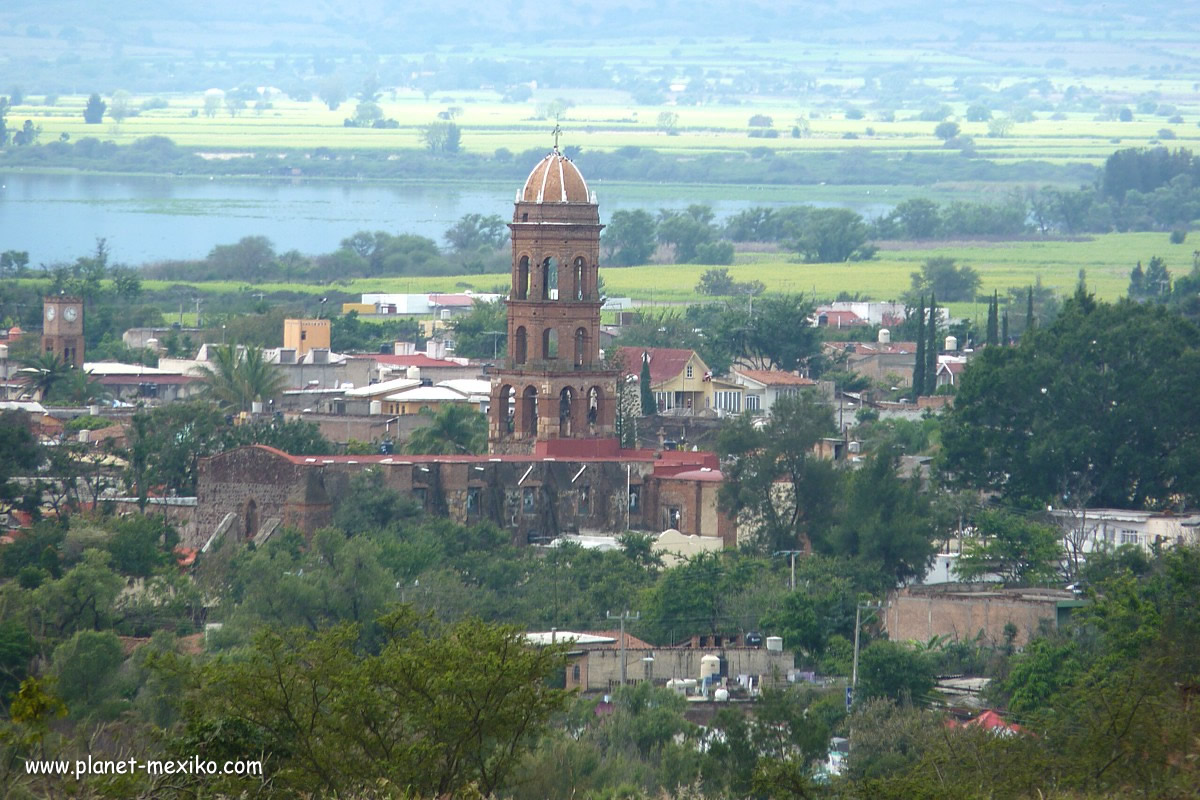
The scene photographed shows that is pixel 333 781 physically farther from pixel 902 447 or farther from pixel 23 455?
pixel 902 447

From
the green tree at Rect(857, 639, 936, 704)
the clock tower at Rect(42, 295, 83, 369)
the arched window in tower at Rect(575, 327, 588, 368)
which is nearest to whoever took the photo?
the green tree at Rect(857, 639, 936, 704)

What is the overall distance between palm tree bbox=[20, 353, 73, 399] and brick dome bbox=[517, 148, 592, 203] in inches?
819

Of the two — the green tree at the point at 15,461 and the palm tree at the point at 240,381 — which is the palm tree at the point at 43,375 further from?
the green tree at the point at 15,461

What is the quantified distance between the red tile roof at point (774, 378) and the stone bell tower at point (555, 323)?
18433 mm

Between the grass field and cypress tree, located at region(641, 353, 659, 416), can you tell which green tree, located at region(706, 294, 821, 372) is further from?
the grass field

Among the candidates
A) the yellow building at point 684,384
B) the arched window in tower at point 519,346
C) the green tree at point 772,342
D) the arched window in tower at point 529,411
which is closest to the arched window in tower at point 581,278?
the arched window in tower at point 519,346

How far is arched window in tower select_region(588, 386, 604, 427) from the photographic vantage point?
184 ft

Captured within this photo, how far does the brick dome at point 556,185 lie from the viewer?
5569cm

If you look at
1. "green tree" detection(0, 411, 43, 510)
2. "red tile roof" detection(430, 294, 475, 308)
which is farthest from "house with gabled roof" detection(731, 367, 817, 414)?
"red tile roof" detection(430, 294, 475, 308)

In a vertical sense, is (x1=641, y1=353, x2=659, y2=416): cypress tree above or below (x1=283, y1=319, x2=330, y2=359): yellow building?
above

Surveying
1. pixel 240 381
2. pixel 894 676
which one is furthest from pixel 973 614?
pixel 240 381

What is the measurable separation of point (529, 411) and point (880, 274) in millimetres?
75893

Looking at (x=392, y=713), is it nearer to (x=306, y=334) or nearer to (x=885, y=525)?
(x=885, y=525)

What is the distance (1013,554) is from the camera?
161 feet
